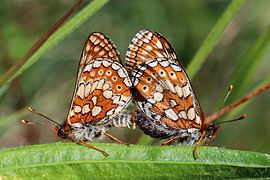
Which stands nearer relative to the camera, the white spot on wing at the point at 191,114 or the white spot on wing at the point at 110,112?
the white spot on wing at the point at 191,114

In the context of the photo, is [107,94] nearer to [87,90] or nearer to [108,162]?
[87,90]

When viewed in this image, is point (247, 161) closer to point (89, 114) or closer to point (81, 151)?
point (81, 151)

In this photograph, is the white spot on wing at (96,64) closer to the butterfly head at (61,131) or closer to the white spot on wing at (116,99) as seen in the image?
the white spot on wing at (116,99)

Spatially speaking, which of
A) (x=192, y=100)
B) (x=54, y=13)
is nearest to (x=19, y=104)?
(x=54, y=13)

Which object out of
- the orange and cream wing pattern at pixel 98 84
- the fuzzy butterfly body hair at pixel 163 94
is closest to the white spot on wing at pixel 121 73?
the orange and cream wing pattern at pixel 98 84

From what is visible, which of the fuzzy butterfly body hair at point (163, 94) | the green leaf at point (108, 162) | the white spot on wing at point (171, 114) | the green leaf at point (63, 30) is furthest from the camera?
the white spot on wing at point (171, 114)

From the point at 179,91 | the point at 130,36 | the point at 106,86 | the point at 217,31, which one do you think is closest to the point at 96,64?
the point at 106,86

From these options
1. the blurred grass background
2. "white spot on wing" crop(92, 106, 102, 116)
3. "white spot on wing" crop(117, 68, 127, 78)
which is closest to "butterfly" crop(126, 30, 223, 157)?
"white spot on wing" crop(117, 68, 127, 78)
